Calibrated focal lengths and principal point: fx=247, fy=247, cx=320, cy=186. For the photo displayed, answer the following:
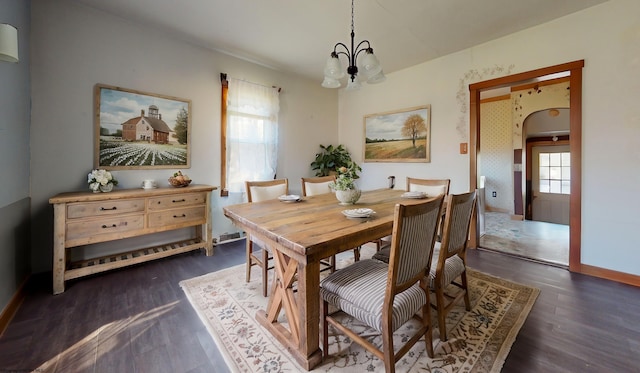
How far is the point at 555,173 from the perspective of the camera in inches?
226

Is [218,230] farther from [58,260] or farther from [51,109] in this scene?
[51,109]

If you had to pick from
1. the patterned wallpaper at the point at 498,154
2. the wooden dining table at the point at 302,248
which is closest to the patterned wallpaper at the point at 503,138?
the patterned wallpaper at the point at 498,154

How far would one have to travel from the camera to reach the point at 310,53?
138 inches

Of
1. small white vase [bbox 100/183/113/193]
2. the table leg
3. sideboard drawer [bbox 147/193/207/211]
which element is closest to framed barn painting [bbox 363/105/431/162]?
sideboard drawer [bbox 147/193/207/211]

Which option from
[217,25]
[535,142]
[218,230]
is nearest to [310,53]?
[217,25]

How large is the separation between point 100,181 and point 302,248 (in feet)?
8.14

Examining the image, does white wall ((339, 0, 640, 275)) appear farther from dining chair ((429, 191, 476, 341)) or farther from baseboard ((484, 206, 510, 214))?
baseboard ((484, 206, 510, 214))

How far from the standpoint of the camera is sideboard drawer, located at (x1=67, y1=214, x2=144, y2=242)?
2197 millimetres

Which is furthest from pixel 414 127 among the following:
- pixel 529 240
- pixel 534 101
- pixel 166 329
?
pixel 166 329

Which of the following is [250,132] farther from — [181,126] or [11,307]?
[11,307]

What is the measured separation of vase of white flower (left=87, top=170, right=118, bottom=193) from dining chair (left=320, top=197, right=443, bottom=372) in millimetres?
A: 2450

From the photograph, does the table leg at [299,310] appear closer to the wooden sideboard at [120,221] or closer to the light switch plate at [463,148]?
the wooden sideboard at [120,221]

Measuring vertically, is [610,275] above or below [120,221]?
below

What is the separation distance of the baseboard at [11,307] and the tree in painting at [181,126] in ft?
6.35
